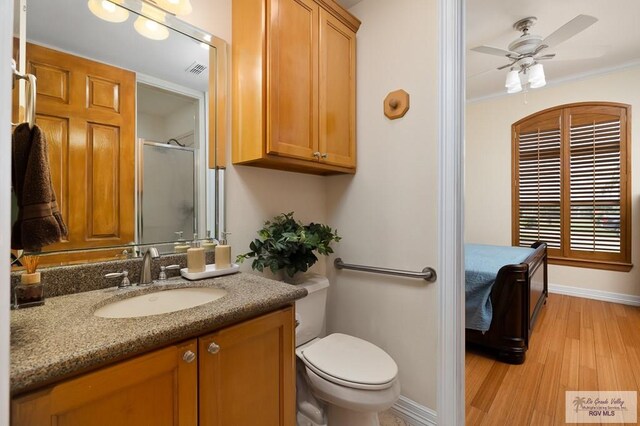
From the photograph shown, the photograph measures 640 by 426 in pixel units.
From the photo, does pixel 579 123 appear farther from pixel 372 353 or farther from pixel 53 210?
pixel 53 210

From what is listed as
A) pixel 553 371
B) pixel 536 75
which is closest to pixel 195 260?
pixel 553 371

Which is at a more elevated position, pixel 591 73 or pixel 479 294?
pixel 591 73

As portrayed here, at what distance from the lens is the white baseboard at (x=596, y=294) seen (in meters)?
3.39

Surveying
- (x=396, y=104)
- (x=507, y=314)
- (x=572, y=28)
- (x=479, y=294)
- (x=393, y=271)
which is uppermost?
(x=572, y=28)

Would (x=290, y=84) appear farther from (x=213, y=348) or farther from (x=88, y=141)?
(x=213, y=348)

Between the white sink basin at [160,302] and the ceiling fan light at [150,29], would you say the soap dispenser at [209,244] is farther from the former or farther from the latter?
the ceiling fan light at [150,29]

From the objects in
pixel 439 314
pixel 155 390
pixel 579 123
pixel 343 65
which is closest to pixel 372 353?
pixel 439 314

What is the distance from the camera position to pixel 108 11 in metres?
1.16

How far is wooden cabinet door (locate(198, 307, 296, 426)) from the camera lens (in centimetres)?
83

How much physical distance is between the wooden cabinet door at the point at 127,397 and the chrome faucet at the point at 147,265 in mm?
510

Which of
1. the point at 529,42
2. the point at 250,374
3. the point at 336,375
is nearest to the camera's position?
the point at 250,374

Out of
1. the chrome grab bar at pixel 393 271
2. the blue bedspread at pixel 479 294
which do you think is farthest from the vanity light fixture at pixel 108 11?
the blue bedspread at pixel 479 294

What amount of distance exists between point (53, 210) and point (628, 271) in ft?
16.8

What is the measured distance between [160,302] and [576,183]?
473cm
